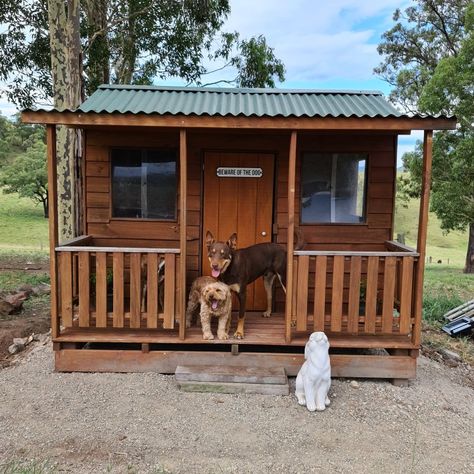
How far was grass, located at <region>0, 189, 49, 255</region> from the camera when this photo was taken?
2200cm

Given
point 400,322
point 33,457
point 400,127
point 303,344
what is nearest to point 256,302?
point 303,344

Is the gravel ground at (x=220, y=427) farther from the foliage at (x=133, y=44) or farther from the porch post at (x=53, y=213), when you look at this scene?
the foliage at (x=133, y=44)

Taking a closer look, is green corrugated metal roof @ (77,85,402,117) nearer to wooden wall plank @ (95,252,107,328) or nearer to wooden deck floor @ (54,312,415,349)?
wooden wall plank @ (95,252,107,328)

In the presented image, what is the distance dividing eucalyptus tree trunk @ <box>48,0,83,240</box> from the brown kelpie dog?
165 inches

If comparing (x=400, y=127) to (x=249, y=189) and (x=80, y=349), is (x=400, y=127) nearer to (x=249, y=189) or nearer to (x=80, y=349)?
(x=249, y=189)

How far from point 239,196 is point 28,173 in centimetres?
2824

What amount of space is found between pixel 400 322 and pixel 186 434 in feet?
8.04

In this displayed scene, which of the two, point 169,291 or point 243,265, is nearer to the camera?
point 169,291

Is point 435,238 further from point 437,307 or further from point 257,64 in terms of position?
point 437,307

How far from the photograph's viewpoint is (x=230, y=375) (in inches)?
168

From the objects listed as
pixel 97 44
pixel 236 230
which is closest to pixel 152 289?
pixel 236 230

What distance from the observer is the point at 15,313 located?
6.80 meters

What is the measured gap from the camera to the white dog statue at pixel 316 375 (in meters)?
3.90

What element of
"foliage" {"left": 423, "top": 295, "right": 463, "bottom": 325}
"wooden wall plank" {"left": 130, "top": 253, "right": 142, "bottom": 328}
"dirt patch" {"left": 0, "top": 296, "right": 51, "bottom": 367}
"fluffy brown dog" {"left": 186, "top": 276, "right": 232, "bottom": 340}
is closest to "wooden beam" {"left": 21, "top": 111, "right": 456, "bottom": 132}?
"wooden wall plank" {"left": 130, "top": 253, "right": 142, "bottom": 328}
